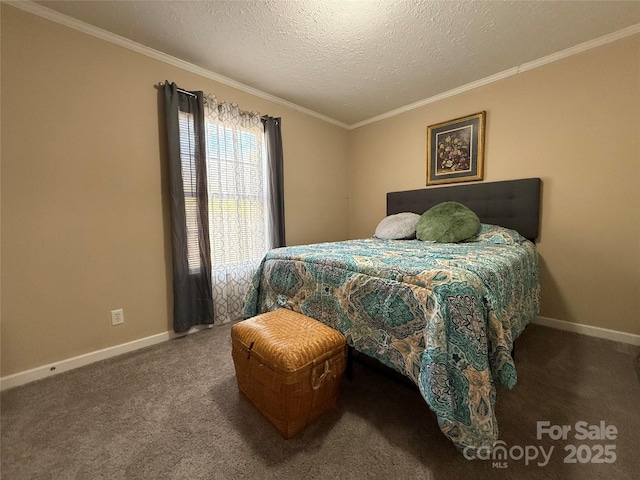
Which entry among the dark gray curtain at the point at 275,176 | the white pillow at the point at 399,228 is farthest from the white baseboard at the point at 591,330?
the dark gray curtain at the point at 275,176

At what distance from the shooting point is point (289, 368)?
1.14m

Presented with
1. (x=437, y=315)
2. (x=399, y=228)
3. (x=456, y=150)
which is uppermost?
(x=456, y=150)

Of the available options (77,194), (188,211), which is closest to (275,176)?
(188,211)

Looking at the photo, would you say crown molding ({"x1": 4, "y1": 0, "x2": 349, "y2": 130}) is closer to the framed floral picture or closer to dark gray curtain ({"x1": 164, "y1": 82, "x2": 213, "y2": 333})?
dark gray curtain ({"x1": 164, "y1": 82, "x2": 213, "y2": 333})

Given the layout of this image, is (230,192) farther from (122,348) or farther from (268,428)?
(268,428)

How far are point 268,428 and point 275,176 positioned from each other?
2280 millimetres

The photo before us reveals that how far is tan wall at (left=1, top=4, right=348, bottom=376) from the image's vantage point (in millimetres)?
1596

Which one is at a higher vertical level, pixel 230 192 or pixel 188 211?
pixel 230 192

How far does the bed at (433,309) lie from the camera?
1021 millimetres

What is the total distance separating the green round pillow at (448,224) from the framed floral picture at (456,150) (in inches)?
22.0

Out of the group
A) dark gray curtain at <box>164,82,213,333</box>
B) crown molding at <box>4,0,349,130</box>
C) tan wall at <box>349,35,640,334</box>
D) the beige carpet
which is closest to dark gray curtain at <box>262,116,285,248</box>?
crown molding at <box>4,0,349,130</box>

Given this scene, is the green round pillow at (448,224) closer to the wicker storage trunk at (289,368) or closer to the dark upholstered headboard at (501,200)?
the dark upholstered headboard at (501,200)

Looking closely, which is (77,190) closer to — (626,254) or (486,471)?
(486,471)

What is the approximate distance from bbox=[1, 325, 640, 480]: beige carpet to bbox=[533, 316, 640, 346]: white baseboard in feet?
1.32
